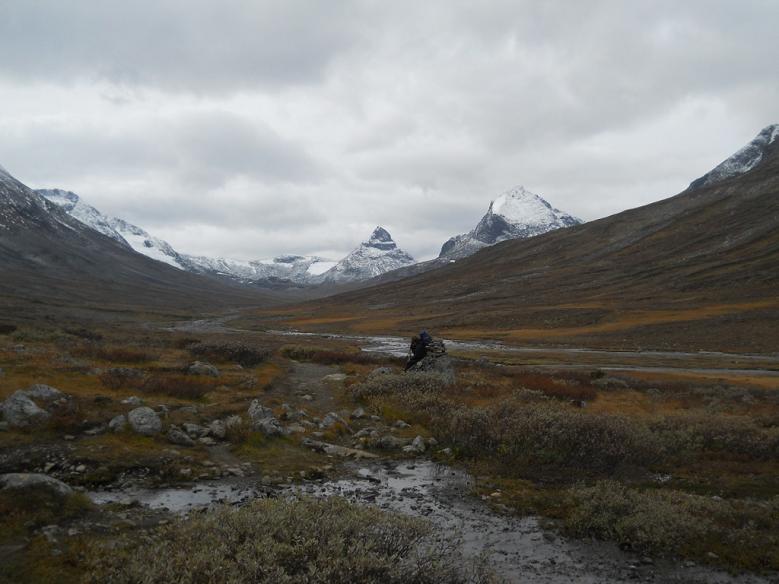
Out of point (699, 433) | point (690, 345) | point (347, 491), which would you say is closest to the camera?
point (347, 491)

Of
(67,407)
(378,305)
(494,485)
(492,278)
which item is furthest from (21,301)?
(494,485)

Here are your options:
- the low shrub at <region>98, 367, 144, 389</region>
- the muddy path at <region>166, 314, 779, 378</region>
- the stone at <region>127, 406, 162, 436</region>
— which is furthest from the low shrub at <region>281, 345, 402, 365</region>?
the stone at <region>127, 406, 162, 436</region>

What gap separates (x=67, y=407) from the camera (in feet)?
56.4

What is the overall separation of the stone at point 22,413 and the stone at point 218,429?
4921 millimetres

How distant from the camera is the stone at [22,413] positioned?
15523mm

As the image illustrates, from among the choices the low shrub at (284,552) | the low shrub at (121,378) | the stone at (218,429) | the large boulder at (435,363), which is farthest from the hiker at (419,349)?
the low shrub at (284,552)

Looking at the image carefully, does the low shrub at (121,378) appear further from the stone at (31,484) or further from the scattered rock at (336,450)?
the stone at (31,484)

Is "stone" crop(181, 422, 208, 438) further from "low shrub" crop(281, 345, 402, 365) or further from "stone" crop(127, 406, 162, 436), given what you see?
"low shrub" crop(281, 345, 402, 365)

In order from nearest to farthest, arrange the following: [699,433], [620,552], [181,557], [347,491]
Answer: [181,557] < [620,552] < [347,491] < [699,433]

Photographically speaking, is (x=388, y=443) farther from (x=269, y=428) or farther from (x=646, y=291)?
(x=646, y=291)

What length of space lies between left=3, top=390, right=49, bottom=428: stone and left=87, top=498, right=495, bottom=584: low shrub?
8.54m

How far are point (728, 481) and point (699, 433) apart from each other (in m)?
4.86

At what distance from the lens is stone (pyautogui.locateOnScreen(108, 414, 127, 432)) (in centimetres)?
1639

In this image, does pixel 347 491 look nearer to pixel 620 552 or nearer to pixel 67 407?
pixel 620 552
